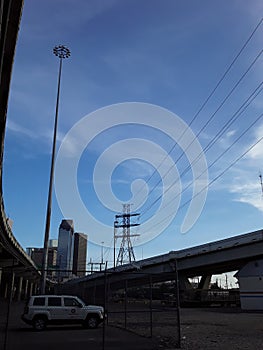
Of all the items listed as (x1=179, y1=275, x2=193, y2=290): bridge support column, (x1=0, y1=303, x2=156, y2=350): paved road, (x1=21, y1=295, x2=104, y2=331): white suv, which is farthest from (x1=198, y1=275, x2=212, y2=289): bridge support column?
(x1=0, y1=303, x2=156, y2=350): paved road

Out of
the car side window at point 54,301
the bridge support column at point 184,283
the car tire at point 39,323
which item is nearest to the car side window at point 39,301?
the car side window at point 54,301

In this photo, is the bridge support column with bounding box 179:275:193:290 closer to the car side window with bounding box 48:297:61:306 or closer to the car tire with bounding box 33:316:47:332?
the car side window with bounding box 48:297:61:306

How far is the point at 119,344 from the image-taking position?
1388 cm

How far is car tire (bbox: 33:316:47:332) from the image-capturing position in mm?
19000

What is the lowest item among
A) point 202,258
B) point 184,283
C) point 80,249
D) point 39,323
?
point 39,323

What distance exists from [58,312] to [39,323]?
104 centimetres

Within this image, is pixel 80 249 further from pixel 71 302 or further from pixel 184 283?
pixel 71 302

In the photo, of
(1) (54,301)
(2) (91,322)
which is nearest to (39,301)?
(1) (54,301)

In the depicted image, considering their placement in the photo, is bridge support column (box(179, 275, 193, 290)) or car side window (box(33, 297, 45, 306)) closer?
car side window (box(33, 297, 45, 306))

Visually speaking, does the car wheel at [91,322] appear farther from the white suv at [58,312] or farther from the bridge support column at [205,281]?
the bridge support column at [205,281]

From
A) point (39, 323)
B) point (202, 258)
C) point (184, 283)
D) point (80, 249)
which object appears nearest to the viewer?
point (39, 323)

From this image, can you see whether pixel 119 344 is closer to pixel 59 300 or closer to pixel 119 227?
pixel 59 300

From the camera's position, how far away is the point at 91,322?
20172 mm

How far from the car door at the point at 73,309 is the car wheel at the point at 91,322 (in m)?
0.41
